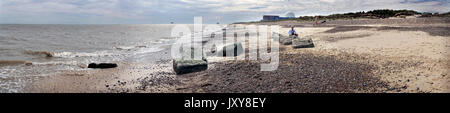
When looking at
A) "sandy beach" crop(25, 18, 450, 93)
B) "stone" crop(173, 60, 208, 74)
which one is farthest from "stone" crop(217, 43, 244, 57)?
"stone" crop(173, 60, 208, 74)

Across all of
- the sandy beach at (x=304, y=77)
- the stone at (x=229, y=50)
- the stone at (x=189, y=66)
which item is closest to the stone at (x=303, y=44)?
the sandy beach at (x=304, y=77)

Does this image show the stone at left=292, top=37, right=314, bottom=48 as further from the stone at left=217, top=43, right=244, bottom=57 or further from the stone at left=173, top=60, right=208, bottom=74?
the stone at left=173, top=60, right=208, bottom=74

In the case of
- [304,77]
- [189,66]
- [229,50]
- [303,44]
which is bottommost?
[304,77]

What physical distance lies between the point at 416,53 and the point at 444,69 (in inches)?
87.3

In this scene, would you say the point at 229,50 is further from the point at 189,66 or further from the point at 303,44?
the point at 303,44

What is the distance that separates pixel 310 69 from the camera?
6.88 meters

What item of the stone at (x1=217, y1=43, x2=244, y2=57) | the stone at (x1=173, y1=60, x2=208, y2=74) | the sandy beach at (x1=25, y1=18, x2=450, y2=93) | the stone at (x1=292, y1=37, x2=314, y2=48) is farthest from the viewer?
Result: the stone at (x1=292, y1=37, x2=314, y2=48)

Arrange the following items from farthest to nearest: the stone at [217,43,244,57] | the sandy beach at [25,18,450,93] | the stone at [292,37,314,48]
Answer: the stone at [292,37,314,48]
the stone at [217,43,244,57]
the sandy beach at [25,18,450,93]

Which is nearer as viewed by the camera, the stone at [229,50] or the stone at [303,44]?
the stone at [229,50]

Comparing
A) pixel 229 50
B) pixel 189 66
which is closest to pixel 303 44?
pixel 229 50

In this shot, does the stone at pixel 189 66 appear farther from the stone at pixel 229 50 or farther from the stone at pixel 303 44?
the stone at pixel 303 44
